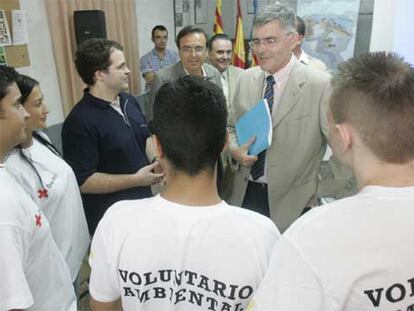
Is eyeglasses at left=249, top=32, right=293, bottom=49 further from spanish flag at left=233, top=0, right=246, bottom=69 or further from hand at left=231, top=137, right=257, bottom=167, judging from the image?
spanish flag at left=233, top=0, right=246, bottom=69

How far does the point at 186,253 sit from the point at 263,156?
1.09 metres

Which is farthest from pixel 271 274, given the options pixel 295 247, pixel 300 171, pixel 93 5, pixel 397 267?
pixel 93 5

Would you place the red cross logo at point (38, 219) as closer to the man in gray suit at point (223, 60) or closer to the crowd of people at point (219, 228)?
the crowd of people at point (219, 228)

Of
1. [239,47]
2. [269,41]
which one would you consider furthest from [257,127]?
[239,47]

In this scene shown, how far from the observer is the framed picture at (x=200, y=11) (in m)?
6.15

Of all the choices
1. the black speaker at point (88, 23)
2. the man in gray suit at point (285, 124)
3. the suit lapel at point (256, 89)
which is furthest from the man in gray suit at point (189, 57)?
the black speaker at point (88, 23)

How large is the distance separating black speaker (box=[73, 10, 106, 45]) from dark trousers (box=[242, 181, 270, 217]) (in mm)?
2714

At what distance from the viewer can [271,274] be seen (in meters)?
0.77

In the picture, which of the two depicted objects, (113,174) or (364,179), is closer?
(364,179)

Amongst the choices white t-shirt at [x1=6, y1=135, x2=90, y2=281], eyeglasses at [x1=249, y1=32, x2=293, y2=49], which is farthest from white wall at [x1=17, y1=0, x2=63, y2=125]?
eyeglasses at [x1=249, y1=32, x2=293, y2=49]

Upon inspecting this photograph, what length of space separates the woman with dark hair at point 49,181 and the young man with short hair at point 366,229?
1.08m

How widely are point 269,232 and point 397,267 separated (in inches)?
11.2

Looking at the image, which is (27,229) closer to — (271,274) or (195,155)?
(195,155)

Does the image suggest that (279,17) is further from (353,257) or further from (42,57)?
(42,57)
